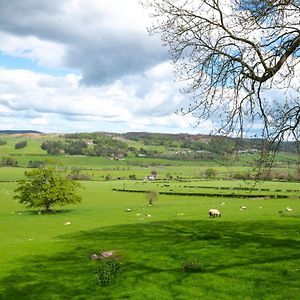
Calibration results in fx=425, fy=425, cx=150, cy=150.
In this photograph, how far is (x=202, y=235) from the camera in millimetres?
22609

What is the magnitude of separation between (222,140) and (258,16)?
16.4 feet

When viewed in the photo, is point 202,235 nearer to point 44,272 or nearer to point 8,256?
point 44,272

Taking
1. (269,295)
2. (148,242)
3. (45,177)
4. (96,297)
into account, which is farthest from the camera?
(45,177)

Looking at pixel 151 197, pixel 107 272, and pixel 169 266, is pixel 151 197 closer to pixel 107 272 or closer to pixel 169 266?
pixel 169 266

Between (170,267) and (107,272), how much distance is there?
2427mm

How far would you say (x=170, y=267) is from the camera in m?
16.3

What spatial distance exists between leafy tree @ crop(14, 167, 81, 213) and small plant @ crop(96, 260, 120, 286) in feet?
194

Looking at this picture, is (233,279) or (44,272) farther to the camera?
(44,272)

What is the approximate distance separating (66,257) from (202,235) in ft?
23.7

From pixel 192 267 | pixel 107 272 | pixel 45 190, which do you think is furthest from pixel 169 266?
pixel 45 190

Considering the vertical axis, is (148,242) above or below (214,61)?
below

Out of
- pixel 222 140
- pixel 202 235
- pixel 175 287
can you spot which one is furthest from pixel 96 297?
pixel 202 235

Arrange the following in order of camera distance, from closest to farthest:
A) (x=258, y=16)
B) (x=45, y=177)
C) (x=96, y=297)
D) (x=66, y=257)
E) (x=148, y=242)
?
(x=96, y=297)
(x=258, y=16)
(x=66, y=257)
(x=148, y=242)
(x=45, y=177)

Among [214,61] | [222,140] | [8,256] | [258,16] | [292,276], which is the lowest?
[8,256]
